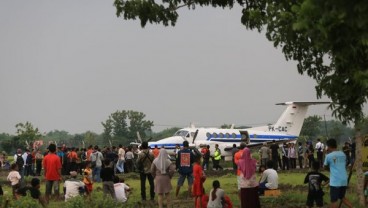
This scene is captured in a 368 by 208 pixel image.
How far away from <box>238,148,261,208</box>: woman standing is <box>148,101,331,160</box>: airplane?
24160 millimetres

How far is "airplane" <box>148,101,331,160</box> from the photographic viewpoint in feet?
136

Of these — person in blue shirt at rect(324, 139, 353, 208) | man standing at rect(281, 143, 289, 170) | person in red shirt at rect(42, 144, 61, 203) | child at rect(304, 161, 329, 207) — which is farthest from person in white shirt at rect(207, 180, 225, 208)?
man standing at rect(281, 143, 289, 170)

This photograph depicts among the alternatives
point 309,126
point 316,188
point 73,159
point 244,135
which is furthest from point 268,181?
point 309,126

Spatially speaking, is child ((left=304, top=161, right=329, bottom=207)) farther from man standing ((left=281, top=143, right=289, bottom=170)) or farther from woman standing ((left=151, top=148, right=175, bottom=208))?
man standing ((left=281, top=143, right=289, bottom=170))

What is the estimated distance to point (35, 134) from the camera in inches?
2916

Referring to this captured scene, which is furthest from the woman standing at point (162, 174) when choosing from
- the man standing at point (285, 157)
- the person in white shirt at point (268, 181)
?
the man standing at point (285, 157)

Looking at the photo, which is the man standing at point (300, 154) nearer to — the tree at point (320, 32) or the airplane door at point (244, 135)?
the airplane door at point (244, 135)

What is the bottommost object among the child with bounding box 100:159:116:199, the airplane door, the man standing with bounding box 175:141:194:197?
the child with bounding box 100:159:116:199

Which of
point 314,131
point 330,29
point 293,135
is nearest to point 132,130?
point 314,131

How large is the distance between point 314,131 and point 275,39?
297 feet

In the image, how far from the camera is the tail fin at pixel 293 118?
5097 cm

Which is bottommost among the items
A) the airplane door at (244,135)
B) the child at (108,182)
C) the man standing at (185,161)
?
the child at (108,182)

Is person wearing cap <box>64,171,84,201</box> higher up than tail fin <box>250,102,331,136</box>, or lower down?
lower down

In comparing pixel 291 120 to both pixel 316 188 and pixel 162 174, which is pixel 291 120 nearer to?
pixel 162 174
